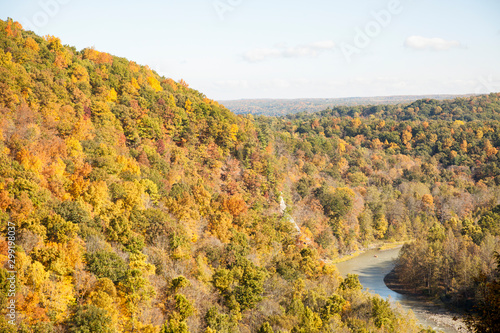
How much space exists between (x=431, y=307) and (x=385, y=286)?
747 centimetres

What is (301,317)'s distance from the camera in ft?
Result: 84.5

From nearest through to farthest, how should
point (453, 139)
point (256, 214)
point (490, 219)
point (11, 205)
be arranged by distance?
point (11, 205)
point (256, 214)
point (490, 219)
point (453, 139)

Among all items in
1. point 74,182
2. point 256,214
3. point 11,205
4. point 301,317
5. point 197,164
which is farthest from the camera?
point 197,164

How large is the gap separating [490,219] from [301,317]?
37.6 m

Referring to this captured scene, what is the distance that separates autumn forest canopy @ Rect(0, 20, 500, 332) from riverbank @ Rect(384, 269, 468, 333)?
121 centimetres

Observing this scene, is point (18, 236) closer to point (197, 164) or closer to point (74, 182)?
point (74, 182)

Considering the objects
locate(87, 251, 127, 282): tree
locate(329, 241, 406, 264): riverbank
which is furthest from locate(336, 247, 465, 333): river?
locate(87, 251, 127, 282): tree

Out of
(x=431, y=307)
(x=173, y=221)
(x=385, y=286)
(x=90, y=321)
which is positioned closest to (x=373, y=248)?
(x=385, y=286)

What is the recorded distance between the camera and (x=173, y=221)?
106ft

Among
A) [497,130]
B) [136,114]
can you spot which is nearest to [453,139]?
[497,130]

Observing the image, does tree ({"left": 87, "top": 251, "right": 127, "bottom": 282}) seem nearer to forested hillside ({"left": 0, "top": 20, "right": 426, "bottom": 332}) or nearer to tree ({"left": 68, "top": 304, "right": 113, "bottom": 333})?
forested hillside ({"left": 0, "top": 20, "right": 426, "bottom": 332})

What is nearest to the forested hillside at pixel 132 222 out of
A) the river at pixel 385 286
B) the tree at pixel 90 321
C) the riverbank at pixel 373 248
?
the tree at pixel 90 321

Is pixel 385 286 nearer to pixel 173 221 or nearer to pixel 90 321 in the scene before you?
pixel 173 221

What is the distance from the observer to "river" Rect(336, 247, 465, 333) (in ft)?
119
